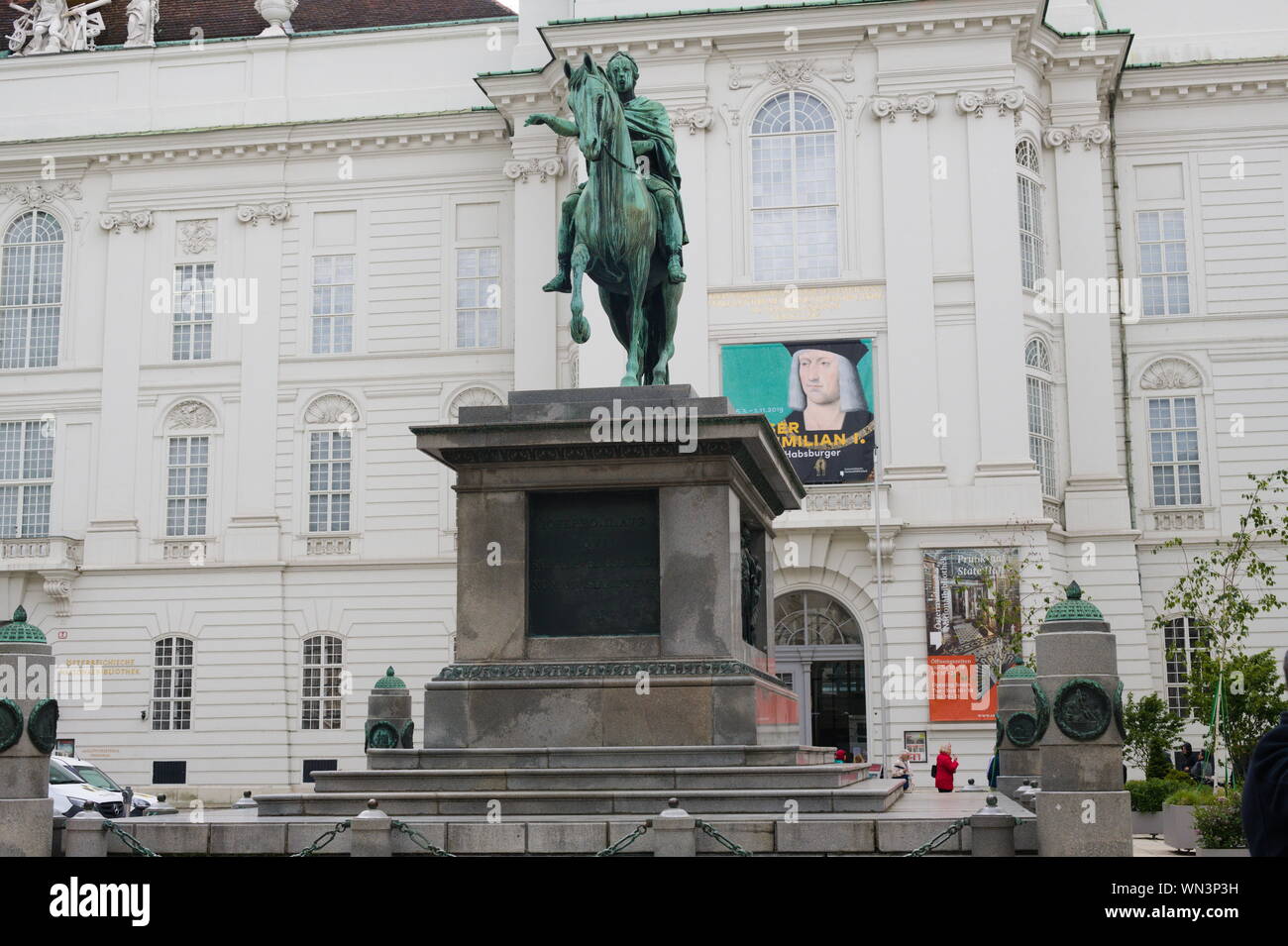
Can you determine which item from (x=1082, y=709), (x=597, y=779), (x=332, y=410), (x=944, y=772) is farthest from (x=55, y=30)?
(x=1082, y=709)

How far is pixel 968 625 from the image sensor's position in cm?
3569

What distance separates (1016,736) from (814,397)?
18.3 meters

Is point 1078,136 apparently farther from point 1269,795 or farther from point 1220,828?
point 1269,795

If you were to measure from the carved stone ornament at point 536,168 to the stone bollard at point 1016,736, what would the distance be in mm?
24183

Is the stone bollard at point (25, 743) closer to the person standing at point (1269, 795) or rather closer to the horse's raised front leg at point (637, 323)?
the horse's raised front leg at point (637, 323)

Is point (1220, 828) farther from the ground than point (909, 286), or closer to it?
closer to it

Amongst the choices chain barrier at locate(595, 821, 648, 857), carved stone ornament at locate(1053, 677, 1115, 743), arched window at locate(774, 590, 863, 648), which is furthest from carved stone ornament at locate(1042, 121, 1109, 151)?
chain barrier at locate(595, 821, 648, 857)

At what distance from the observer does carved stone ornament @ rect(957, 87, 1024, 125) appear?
37406mm

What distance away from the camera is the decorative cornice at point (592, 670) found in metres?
13.2

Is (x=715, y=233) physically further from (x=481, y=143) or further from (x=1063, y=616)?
(x=1063, y=616)

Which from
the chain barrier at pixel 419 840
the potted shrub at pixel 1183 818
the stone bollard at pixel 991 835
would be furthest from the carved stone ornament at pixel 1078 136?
the chain barrier at pixel 419 840

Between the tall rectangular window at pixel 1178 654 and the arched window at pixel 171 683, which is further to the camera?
the arched window at pixel 171 683

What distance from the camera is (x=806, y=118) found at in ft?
127

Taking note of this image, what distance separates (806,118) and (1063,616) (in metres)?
27.9
